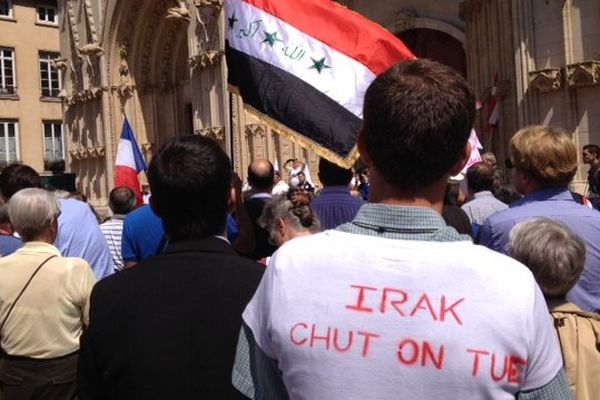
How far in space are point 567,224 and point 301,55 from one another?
2.57 m

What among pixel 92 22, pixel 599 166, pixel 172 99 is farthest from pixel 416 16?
pixel 92 22

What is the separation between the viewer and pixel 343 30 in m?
5.45

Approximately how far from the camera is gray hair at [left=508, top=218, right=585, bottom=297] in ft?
8.43

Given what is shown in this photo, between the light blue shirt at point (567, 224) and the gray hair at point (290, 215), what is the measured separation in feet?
3.90

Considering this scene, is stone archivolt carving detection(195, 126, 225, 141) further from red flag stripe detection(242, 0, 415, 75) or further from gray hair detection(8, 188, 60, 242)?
gray hair detection(8, 188, 60, 242)

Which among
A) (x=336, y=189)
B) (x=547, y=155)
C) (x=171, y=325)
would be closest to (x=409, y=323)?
(x=171, y=325)

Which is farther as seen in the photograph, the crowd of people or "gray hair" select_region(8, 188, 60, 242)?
"gray hair" select_region(8, 188, 60, 242)

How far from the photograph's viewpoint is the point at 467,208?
586 centimetres

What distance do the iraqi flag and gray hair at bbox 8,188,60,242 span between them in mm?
1646

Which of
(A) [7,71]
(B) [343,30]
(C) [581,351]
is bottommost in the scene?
(C) [581,351]

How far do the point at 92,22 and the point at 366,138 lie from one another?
25393 millimetres

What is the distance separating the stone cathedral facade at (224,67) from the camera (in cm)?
1238

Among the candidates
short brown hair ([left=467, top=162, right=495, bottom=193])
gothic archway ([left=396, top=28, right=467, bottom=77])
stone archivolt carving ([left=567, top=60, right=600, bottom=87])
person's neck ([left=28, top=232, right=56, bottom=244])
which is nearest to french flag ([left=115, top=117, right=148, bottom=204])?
short brown hair ([left=467, top=162, right=495, bottom=193])

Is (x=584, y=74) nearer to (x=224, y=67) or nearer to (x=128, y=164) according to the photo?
(x=128, y=164)
